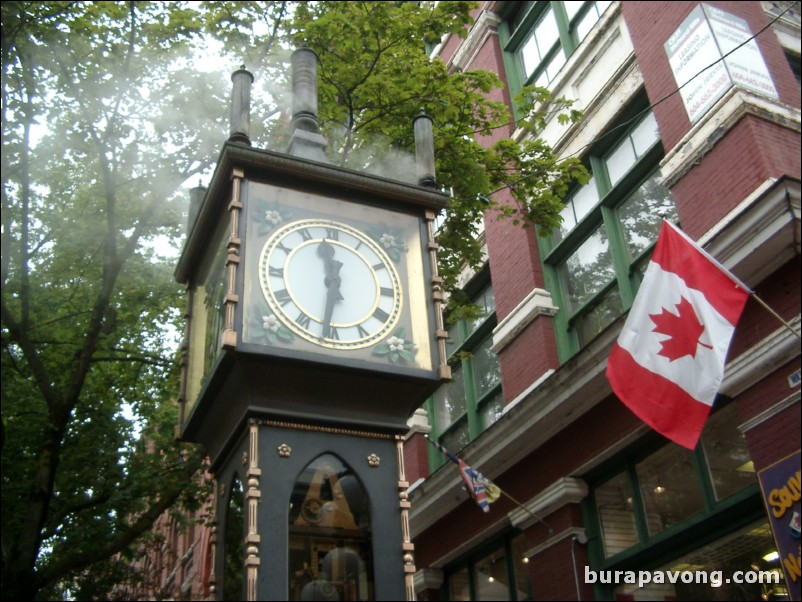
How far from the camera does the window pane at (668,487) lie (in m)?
8.43

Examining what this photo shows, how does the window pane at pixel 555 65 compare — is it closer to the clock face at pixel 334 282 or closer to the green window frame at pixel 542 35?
the green window frame at pixel 542 35

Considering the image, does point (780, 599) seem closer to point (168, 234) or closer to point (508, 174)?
point (508, 174)

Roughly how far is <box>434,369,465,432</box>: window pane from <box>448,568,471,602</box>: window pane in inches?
98.3

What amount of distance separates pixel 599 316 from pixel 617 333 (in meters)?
1.98

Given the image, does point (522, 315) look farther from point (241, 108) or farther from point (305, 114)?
point (241, 108)

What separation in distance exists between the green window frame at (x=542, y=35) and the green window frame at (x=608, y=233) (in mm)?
2089

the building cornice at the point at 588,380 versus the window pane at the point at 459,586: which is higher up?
the building cornice at the point at 588,380

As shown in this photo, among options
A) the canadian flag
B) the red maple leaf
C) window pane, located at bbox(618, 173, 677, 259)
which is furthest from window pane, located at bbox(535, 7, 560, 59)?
the red maple leaf

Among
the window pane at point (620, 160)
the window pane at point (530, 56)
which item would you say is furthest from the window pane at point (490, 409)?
the window pane at point (530, 56)

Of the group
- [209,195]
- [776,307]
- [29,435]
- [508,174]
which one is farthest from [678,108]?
[29,435]

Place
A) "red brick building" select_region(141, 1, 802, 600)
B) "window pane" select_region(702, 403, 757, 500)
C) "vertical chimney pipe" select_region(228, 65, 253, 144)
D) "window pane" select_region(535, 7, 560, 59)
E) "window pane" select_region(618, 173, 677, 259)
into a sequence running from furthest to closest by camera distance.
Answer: "window pane" select_region(535, 7, 560, 59) < "window pane" select_region(618, 173, 677, 259) < "window pane" select_region(702, 403, 757, 500) < "red brick building" select_region(141, 1, 802, 600) < "vertical chimney pipe" select_region(228, 65, 253, 144)

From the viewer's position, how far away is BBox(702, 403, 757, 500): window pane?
311 inches

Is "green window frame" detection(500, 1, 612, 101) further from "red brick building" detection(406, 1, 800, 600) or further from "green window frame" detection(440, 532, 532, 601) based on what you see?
"green window frame" detection(440, 532, 532, 601)

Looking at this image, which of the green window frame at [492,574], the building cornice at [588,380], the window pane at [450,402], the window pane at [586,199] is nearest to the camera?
the building cornice at [588,380]
